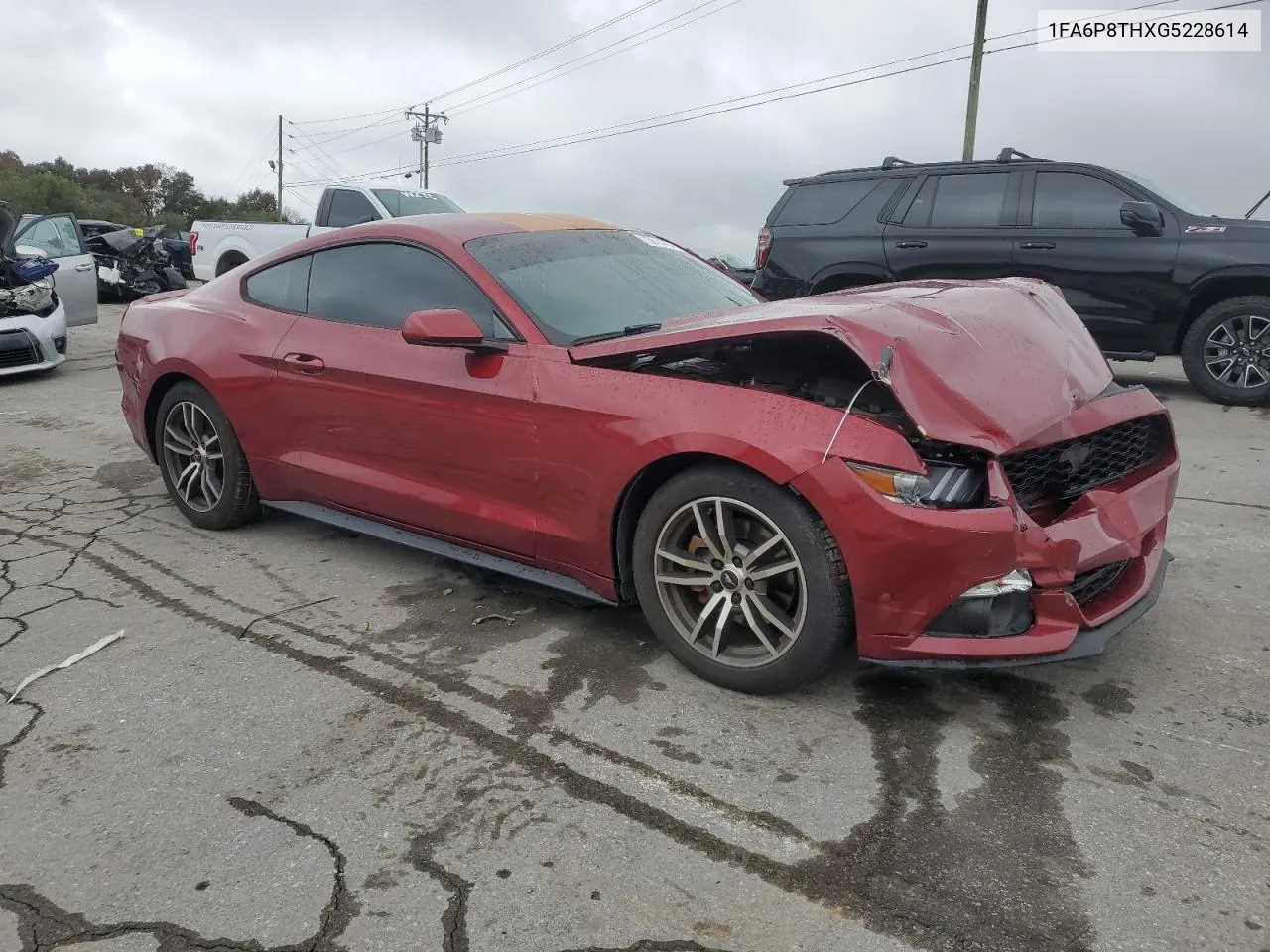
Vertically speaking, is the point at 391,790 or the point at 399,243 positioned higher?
the point at 399,243

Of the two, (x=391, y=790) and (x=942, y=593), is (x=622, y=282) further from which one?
(x=391, y=790)

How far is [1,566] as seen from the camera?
4.43 m

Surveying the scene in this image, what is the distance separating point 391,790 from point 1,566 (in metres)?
2.86

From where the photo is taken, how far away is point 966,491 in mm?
2779

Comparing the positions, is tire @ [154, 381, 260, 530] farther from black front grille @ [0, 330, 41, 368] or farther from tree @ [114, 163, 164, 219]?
tree @ [114, 163, 164, 219]

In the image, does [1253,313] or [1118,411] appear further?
[1253,313]

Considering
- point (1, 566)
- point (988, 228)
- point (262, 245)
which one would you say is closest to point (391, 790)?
point (1, 566)

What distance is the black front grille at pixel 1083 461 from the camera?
2896mm

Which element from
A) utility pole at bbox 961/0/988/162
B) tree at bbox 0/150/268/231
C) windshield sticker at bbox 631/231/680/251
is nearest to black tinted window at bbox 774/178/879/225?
windshield sticker at bbox 631/231/680/251

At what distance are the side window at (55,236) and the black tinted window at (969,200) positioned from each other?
9.27 meters

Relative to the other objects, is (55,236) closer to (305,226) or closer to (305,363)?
(305,226)

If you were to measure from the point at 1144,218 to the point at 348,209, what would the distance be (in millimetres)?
10548

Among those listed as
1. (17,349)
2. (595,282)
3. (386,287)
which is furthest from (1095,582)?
(17,349)

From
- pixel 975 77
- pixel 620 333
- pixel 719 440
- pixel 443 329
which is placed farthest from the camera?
pixel 975 77
